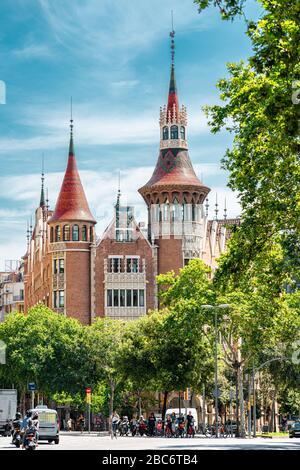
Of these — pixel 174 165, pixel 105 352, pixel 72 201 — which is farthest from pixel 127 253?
pixel 105 352

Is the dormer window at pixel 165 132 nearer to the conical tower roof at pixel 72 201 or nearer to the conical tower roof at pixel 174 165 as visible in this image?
the conical tower roof at pixel 174 165

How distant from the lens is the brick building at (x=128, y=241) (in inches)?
4176

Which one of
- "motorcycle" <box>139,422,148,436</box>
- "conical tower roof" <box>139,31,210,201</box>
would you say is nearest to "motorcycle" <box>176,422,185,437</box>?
"motorcycle" <box>139,422,148,436</box>

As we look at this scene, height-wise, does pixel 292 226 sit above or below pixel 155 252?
below

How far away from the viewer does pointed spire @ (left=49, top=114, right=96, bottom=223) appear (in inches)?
4188

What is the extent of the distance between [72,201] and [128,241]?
674 centimetres

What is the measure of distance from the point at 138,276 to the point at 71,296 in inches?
268

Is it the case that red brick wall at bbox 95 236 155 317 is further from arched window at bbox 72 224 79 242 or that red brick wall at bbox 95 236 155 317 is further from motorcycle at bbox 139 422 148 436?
motorcycle at bbox 139 422 148 436

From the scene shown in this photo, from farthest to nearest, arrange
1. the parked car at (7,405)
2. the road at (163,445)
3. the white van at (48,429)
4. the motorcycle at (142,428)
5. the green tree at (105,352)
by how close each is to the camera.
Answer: the green tree at (105,352), the parked car at (7,405), the motorcycle at (142,428), the white van at (48,429), the road at (163,445)

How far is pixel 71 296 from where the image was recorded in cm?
10569

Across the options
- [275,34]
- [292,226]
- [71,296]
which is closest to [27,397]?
[71,296]

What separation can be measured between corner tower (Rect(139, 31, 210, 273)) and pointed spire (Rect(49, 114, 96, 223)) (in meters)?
6.09

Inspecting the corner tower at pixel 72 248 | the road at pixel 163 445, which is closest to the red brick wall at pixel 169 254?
the corner tower at pixel 72 248

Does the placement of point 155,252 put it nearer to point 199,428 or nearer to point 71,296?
point 71,296
